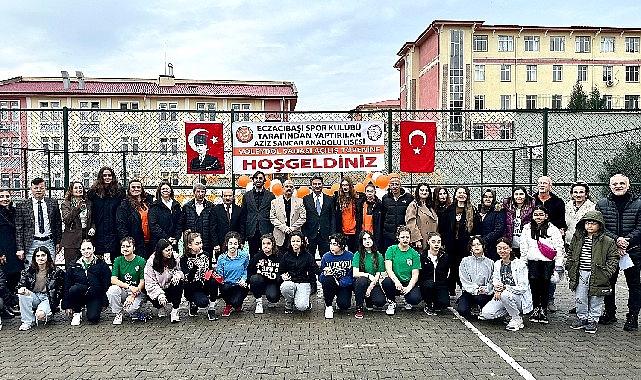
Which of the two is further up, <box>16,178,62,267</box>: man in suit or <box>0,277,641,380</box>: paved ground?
<box>16,178,62,267</box>: man in suit

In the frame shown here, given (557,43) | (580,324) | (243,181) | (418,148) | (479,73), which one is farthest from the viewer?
(557,43)

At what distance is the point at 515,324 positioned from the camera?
264 inches

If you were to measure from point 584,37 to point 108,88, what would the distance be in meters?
40.7

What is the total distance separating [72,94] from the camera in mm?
38500

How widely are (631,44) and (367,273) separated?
54.0m

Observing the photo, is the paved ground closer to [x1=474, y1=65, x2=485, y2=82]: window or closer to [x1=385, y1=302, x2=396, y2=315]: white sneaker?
[x1=385, y1=302, x2=396, y2=315]: white sneaker

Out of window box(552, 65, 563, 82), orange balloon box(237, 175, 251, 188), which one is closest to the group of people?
orange balloon box(237, 175, 251, 188)

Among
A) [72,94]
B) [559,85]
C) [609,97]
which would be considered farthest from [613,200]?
[609,97]

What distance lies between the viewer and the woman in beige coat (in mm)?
7914

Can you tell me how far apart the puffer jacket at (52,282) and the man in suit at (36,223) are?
337mm

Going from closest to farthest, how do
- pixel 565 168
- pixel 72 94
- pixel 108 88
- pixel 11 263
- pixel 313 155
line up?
1. pixel 11 263
2. pixel 313 155
3. pixel 565 168
4. pixel 72 94
5. pixel 108 88

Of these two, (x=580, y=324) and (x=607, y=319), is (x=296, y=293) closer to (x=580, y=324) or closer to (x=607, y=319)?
(x=580, y=324)

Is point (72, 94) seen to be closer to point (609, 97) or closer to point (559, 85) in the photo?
point (559, 85)

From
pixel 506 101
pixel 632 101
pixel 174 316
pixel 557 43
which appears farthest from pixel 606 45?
pixel 174 316
